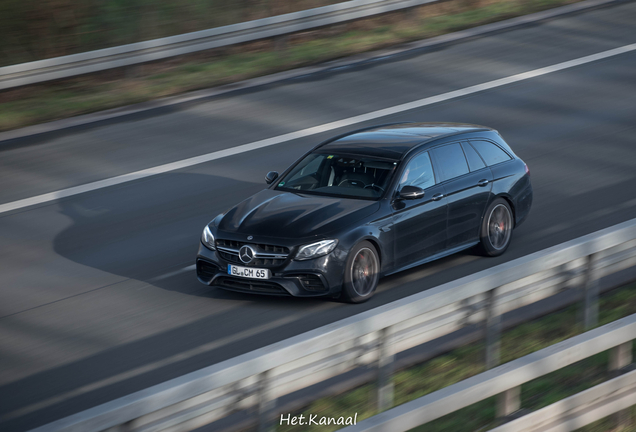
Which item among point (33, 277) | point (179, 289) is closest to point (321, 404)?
point (179, 289)

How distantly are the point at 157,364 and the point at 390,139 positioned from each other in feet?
13.4

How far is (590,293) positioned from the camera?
7.25m

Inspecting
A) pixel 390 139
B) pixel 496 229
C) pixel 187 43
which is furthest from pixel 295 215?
pixel 187 43

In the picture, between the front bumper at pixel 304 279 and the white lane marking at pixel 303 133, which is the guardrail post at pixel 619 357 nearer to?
the front bumper at pixel 304 279

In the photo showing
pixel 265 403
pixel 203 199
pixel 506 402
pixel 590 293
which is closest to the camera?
pixel 265 403

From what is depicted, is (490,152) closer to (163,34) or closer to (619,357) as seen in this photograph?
(619,357)

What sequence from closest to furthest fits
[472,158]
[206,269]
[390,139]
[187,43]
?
[206,269] → [390,139] → [472,158] → [187,43]

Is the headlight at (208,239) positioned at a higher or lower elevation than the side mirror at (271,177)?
lower

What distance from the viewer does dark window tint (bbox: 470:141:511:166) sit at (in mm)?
10766

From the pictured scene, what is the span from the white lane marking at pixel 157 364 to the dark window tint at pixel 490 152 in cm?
300

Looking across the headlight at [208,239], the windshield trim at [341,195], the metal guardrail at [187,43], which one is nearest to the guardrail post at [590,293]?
the windshield trim at [341,195]

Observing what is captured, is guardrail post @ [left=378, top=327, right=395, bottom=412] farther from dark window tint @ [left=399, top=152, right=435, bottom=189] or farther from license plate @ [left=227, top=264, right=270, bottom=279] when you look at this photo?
dark window tint @ [left=399, top=152, right=435, bottom=189]

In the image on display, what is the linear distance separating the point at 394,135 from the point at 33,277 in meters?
4.43

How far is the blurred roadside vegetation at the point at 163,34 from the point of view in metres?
17.6
